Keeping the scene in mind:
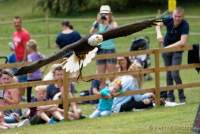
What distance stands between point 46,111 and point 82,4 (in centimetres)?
3358

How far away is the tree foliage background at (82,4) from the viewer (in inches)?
1683

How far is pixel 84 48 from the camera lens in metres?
6.16

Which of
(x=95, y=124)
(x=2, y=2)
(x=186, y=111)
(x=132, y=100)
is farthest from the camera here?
(x=2, y=2)

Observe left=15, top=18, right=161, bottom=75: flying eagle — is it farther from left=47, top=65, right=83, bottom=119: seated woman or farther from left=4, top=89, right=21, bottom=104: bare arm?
left=4, top=89, right=21, bottom=104: bare arm

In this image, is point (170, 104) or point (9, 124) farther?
point (170, 104)

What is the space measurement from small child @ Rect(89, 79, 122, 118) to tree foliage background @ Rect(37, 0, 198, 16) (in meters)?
31.3

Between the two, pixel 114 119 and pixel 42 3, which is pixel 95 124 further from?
pixel 42 3

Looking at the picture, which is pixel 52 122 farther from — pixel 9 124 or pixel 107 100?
pixel 107 100

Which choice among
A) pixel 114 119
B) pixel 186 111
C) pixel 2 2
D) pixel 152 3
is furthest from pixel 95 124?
pixel 2 2

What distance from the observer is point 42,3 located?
44.0 m

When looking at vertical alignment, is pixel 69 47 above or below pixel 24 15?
above

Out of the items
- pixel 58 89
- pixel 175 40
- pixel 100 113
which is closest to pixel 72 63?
pixel 100 113

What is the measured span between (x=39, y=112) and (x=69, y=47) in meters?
4.82

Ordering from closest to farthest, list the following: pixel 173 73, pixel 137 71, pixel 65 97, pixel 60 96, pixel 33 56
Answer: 1. pixel 65 97
2. pixel 60 96
3. pixel 137 71
4. pixel 173 73
5. pixel 33 56
